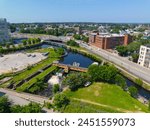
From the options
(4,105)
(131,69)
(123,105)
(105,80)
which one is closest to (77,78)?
(105,80)

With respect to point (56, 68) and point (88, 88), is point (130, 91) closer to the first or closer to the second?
point (88, 88)

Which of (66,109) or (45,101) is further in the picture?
(45,101)

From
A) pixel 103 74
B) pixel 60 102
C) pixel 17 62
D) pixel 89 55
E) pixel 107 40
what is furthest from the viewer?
pixel 107 40

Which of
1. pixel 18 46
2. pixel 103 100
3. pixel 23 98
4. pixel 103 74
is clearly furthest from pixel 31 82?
pixel 18 46

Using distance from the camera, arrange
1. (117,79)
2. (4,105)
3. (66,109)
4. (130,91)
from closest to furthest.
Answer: (4,105), (66,109), (130,91), (117,79)

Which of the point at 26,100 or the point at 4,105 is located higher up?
the point at 4,105

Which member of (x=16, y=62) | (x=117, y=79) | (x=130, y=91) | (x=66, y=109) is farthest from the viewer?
(x=16, y=62)

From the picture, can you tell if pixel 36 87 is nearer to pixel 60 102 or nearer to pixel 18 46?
pixel 60 102

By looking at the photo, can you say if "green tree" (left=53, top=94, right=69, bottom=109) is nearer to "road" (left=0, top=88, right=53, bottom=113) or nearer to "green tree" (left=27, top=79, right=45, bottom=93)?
"road" (left=0, top=88, right=53, bottom=113)
